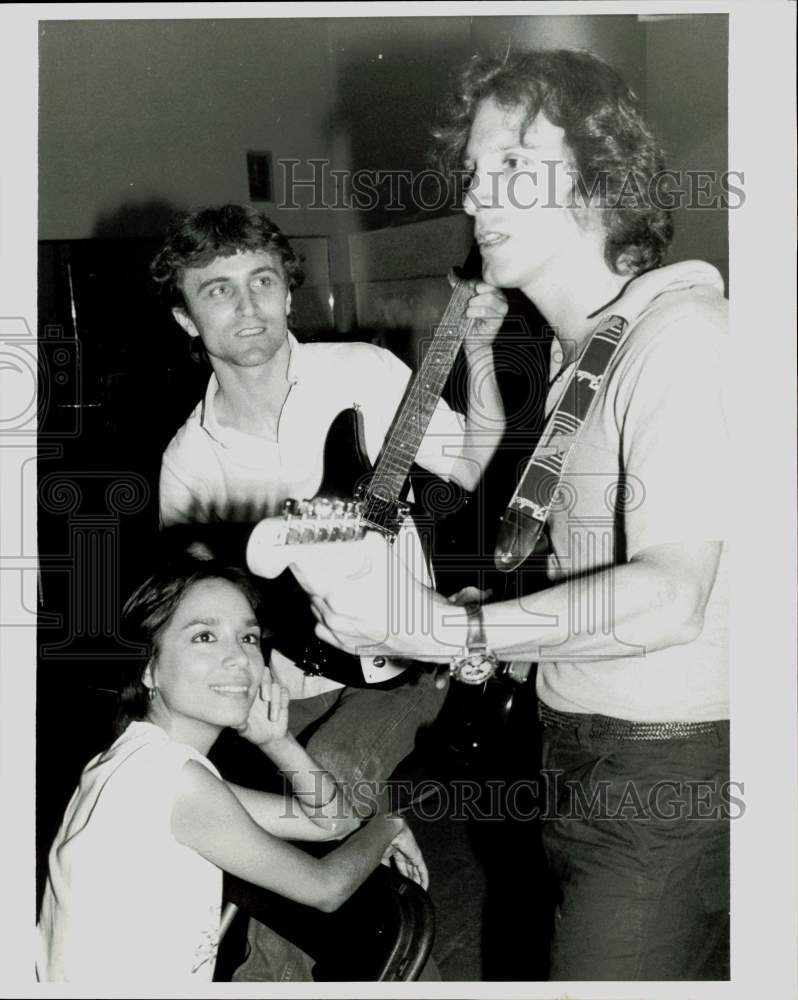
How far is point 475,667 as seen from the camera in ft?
3.83

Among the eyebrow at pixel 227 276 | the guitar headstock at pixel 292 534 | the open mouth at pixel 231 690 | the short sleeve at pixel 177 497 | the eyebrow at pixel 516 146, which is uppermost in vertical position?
the eyebrow at pixel 516 146

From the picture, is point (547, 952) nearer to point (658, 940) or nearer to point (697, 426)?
point (658, 940)

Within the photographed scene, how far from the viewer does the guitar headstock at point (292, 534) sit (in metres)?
1.06

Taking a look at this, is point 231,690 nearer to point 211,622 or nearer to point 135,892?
point 211,622

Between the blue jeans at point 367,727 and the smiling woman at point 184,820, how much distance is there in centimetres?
3

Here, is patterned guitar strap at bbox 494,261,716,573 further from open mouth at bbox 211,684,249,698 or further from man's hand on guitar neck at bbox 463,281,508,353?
open mouth at bbox 211,684,249,698

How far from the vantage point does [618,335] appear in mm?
1132

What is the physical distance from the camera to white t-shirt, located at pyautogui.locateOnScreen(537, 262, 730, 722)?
3.42 feet

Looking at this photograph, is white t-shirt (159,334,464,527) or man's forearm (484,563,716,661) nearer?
man's forearm (484,563,716,661)

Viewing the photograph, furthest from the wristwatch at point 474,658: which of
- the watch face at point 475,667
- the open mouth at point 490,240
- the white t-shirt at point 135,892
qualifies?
the open mouth at point 490,240

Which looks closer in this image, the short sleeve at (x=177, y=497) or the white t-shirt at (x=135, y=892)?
the white t-shirt at (x=135, y=892)

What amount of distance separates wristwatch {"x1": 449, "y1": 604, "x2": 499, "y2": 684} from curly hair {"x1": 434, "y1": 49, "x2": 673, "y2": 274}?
53cm

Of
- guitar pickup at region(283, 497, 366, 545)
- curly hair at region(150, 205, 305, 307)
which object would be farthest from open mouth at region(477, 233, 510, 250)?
guitar pickup at region(283, 497, 366, 545)

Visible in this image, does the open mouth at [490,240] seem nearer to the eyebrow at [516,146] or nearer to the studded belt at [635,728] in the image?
the eyebrow at [516,146]
